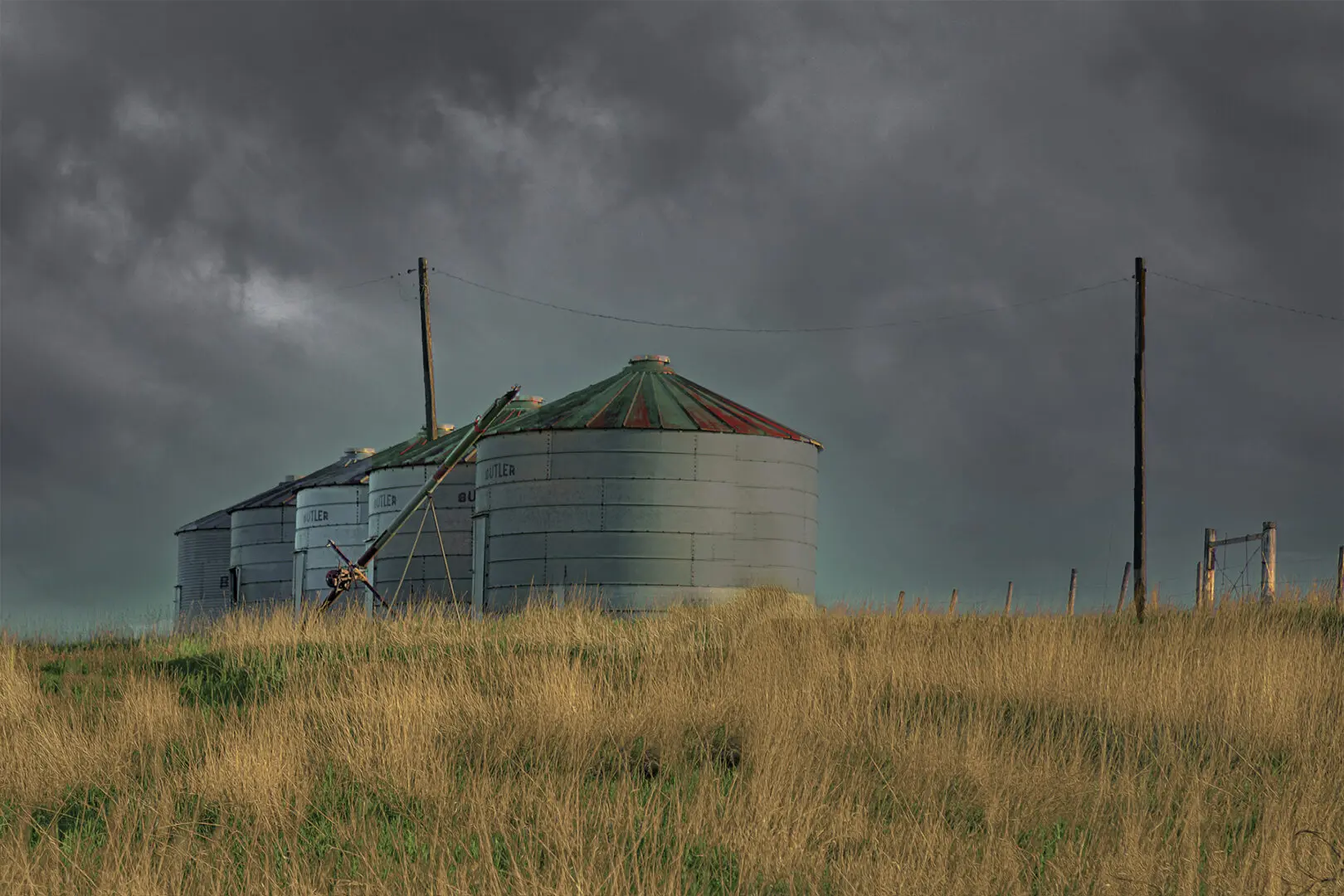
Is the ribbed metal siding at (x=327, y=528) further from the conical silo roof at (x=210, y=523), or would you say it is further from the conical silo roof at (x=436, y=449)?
the conical silo roof at (x=210, y=523)

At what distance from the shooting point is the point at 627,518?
83.1 feet

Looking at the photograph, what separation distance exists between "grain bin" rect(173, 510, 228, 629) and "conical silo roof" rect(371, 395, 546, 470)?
39.2ft

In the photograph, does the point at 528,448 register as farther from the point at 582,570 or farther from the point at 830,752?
the point at 830,752

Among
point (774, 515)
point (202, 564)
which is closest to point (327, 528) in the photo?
point (202, 564)

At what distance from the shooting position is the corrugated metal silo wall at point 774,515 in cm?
2578

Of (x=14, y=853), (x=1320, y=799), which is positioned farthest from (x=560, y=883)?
(x=1320, y=799)

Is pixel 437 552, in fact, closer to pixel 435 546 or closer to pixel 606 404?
pixel 435 546

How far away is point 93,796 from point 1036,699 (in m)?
7.53

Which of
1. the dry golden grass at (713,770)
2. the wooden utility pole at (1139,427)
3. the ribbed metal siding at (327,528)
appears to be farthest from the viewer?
the ribbed metal siding at (327,528)

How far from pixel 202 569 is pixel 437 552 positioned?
57.0 ft

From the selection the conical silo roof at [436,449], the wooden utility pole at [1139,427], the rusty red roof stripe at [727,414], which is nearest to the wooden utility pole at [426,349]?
the conical silo roof at [436,449]

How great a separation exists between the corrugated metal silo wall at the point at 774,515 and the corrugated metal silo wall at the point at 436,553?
6.41 metres

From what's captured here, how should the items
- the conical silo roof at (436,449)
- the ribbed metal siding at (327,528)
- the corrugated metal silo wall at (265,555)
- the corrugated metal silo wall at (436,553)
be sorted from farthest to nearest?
the corrugated metal silo wall at (265,555)
the ribbed metal siding at (327,528)
the conical silo roof at (436,449)
the corrugated metal silo wall at (436,553)

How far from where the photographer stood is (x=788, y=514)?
26531mm
